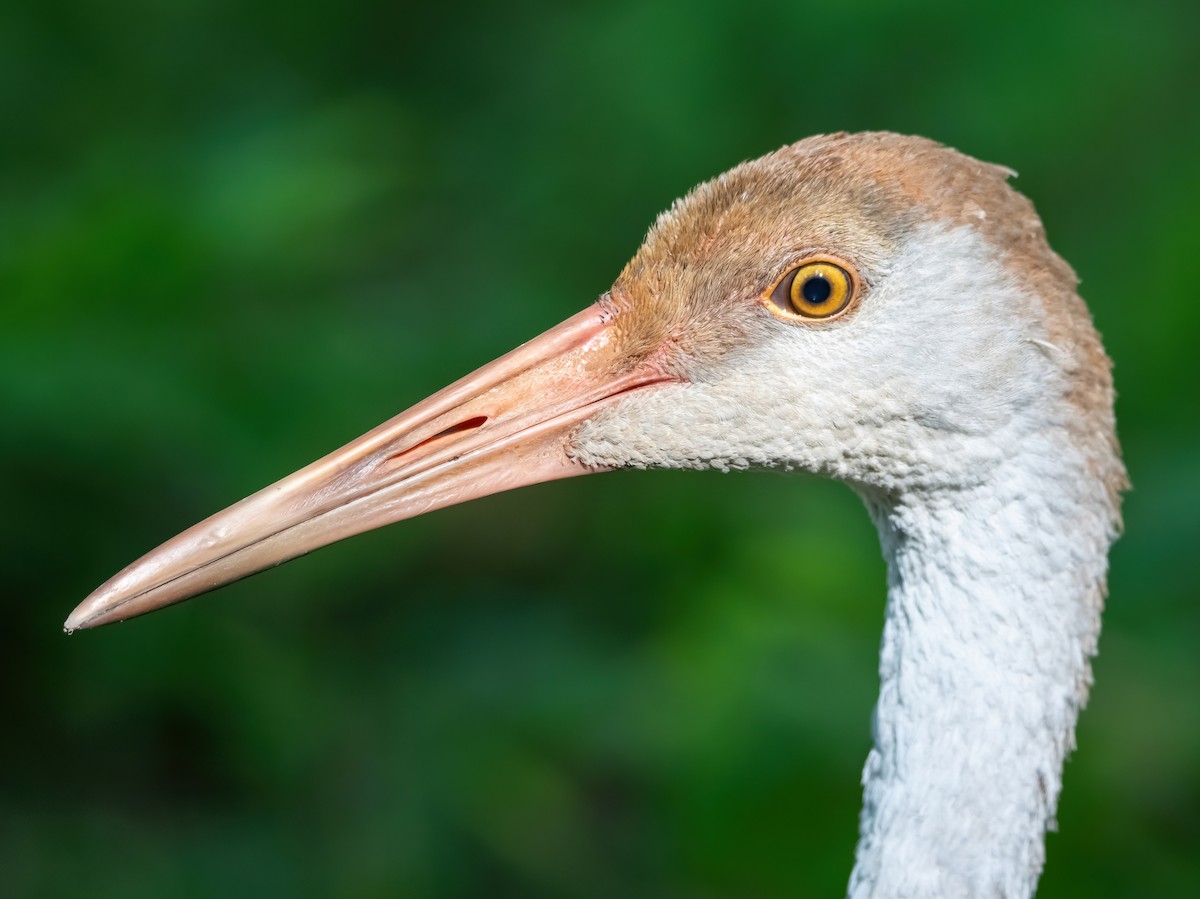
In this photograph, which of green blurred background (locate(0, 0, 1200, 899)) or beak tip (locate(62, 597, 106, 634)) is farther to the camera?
green blurred background (locate(0, 0, 1200, 899))

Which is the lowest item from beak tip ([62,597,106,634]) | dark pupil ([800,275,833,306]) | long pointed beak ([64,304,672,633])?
beak tip ([62,597,106,634])

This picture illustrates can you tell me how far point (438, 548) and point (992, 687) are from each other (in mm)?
3652

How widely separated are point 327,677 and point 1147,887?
289cm

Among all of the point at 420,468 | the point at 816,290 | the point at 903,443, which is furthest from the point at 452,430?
the point at 903,443

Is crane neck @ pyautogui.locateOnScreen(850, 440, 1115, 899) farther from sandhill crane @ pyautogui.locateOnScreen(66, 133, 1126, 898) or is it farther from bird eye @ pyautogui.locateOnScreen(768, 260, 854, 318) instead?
bird eye @ pyautogui.locateOnScreen(768, 260, 854, 318)

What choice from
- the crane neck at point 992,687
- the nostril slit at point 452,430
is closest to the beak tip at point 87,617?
the nostril slit at point 452,430

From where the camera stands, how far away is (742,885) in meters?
4.27

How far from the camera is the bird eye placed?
2486 mm

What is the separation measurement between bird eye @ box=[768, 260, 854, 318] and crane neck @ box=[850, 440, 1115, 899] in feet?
1.31

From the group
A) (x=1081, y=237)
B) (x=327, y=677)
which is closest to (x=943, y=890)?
(x=327, y=677)

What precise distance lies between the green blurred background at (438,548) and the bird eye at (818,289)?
2.09m

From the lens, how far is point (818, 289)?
2498 millimetres

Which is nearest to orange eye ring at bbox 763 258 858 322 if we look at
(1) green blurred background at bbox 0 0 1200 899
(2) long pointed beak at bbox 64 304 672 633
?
(2) long pointed beak at bbox 64 304 672 633

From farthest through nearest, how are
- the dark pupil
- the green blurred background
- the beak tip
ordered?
1. the green blurred background
2. the dark pupil
3. the beak tip
